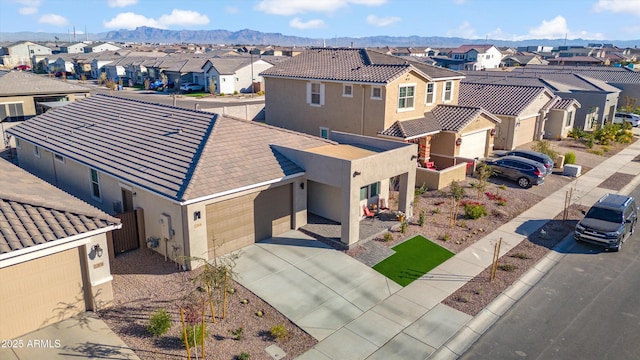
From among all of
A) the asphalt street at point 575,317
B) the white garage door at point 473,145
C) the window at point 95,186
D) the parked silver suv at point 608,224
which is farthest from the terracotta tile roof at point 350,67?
the window at point 95,186

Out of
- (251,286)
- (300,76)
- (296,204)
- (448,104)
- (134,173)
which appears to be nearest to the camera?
(251,286)

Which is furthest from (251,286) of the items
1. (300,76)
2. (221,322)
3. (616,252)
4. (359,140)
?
(300,76)

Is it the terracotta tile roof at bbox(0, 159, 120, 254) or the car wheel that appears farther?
the car wheel

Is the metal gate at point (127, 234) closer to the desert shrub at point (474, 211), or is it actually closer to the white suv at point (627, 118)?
the desert shrub at point (474, 211)

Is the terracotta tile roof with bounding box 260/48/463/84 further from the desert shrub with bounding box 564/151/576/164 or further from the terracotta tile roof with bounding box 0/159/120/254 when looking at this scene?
the terracotta tile roof with bounding box 0/159/120/254

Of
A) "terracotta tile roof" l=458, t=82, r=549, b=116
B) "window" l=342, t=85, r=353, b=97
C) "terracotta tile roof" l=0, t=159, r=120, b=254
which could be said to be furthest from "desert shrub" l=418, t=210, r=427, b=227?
"terracotta tile roof" l=458, t=82, r=549, b=116

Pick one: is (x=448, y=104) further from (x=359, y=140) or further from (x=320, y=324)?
(x=320, y=324)

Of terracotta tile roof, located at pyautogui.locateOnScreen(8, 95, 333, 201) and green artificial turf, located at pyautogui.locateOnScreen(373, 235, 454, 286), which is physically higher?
terracotta tile roof, located at pyautogui.locateOnScreen(8, 95, 333, 201)
